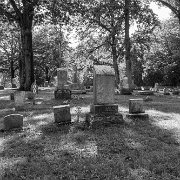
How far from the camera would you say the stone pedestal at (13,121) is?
25.7ft

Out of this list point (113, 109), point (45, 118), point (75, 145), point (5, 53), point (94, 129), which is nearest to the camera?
point (75, 145)

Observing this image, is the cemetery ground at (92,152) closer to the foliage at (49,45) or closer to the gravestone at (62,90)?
the gravestone at (62,90)

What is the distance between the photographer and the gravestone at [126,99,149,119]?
373 inches

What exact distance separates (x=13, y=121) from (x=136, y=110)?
172 inches

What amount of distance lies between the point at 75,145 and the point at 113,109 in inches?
102

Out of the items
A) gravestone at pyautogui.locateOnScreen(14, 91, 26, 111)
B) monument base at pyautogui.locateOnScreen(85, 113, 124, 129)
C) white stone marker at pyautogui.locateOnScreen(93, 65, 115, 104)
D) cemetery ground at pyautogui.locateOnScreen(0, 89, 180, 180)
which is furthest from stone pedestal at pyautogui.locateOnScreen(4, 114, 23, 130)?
gravestone at pyautogui.locateOnScreen(14, 91, 26, 111)

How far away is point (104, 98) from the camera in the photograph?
8.68 m

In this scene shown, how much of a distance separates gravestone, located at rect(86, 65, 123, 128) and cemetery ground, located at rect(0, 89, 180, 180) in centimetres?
40

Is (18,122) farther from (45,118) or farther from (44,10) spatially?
(44,10)

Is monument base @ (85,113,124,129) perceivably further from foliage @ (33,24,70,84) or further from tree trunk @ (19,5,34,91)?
foliage @ (33,24,70,84)

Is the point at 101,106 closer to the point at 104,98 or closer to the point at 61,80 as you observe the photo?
the point at 104,98

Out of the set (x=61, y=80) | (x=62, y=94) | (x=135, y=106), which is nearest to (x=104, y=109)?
(x=135, y=106)

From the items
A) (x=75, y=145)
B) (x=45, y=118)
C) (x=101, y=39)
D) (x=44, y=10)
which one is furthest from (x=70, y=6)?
(x=75, y=145)

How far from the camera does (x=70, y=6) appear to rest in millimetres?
20641
